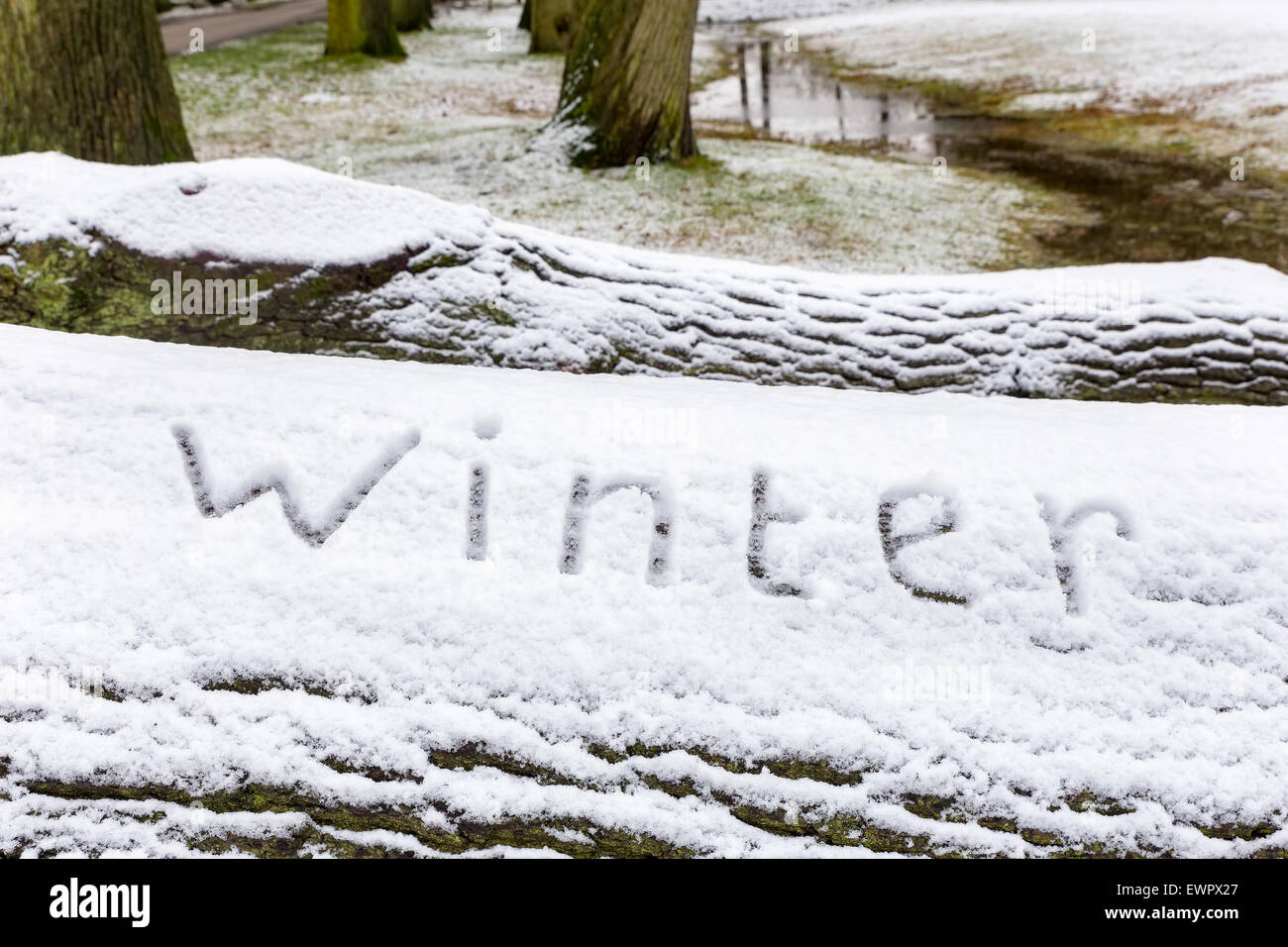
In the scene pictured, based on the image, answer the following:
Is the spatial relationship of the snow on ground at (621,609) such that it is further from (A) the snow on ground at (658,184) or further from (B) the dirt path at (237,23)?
(B) the dirt path at (237,23)

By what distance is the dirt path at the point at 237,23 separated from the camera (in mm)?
15695

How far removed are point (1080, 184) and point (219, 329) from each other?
7.37 metres

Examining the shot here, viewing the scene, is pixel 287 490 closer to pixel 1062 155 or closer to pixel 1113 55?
pixel 1062 155

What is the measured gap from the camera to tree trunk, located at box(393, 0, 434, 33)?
18688 millimetres

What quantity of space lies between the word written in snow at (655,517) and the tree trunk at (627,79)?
574 cm

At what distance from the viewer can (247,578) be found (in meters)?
1.60

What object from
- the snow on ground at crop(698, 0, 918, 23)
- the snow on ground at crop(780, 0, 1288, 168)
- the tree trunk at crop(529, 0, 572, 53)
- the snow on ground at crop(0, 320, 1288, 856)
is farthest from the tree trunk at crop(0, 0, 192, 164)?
the snow on ground at crop(698, 0, 918, 23)

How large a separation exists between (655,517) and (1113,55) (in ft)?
49.4

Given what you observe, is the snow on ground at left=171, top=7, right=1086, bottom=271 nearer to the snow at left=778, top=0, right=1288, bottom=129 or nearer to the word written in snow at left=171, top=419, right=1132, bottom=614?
the word written in snow at left=171, top=419, right=1132, bottom=614

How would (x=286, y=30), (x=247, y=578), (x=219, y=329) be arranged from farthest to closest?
(x=286, y=30) < (x=219, y=329) < (x=247, y=578)

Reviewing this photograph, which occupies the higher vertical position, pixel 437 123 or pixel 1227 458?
pixel 437 123

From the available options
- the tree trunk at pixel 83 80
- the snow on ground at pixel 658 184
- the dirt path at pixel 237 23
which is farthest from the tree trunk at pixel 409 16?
the tree trunk at pixel 83 80
